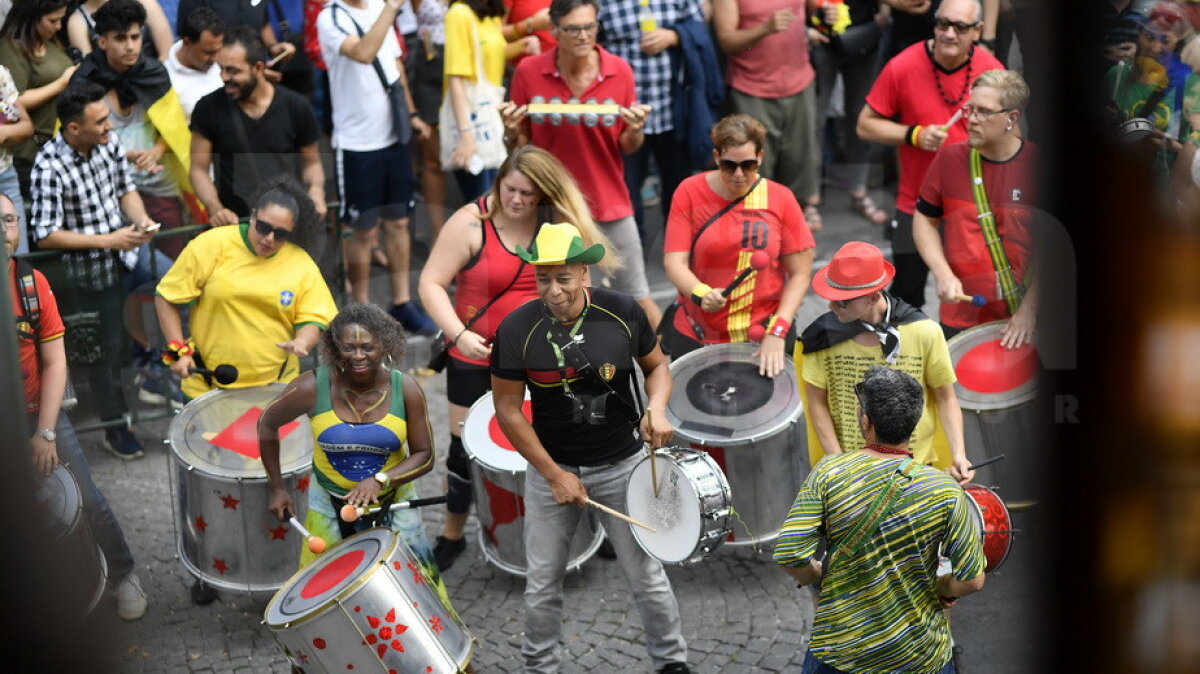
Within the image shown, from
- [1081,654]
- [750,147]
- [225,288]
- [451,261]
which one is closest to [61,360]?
[225,288]

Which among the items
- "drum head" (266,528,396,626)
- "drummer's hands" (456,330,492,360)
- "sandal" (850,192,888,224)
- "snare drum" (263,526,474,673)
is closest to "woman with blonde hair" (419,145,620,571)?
"drummer's hands" (456,330,492,360)

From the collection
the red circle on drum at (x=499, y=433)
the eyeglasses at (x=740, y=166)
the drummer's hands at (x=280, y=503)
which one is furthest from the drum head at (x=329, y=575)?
the eyeglasses at (x=740, y=166)

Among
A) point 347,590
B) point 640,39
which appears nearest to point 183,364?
point 347,590

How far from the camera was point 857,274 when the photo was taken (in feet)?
15.3

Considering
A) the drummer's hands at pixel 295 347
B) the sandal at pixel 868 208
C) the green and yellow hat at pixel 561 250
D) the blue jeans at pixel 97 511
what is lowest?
the sandal at pixel 868 208

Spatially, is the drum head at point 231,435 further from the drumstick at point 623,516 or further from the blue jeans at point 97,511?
the drumstick at point 623,516

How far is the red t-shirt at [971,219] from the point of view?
5.64 m

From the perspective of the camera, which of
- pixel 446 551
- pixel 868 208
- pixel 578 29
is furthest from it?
pixel 868 208

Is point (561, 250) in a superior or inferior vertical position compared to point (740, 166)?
superior

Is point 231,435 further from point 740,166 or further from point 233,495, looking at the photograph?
point 740,166

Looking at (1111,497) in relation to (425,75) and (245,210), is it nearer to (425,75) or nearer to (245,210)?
(245,210)

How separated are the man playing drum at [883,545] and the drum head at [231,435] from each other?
2.16 meters

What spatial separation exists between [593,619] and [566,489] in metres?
0.97

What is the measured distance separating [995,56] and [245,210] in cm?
375
